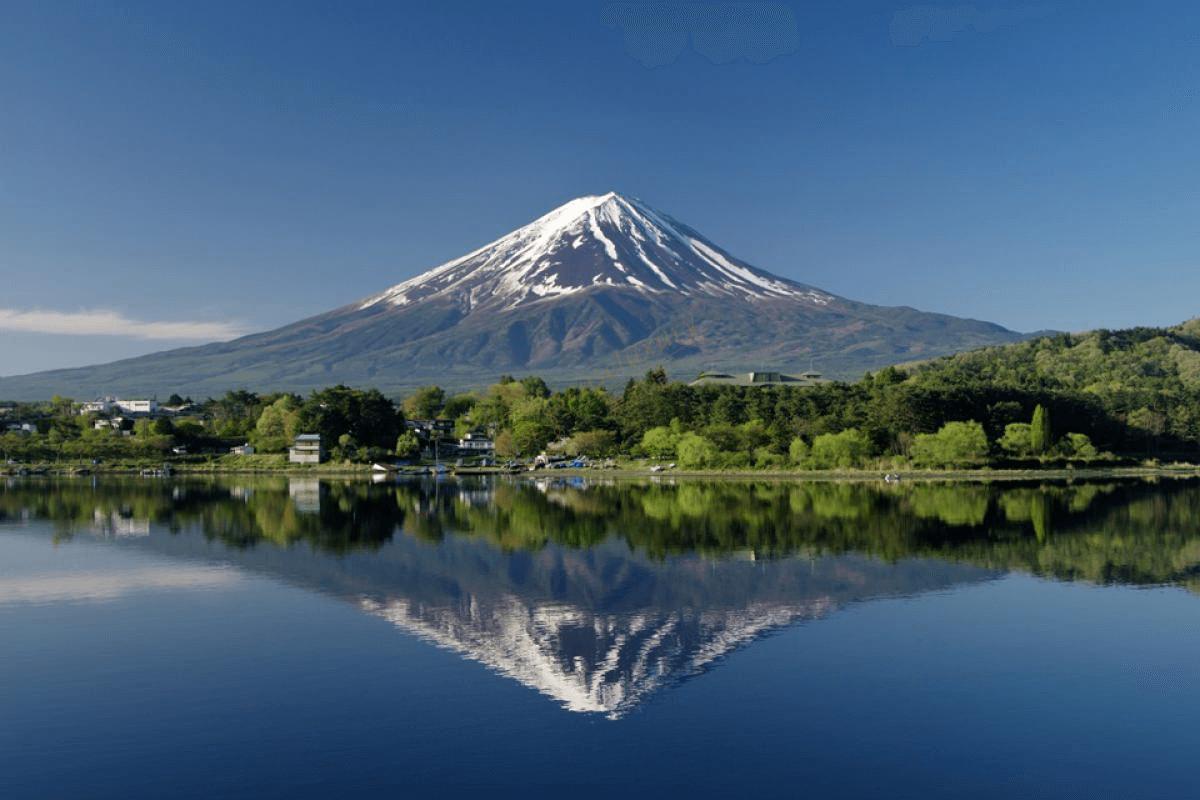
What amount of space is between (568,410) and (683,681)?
73.4m

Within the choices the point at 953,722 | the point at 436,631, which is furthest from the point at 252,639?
the point at 953,722

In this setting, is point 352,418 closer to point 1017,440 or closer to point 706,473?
point 706,473

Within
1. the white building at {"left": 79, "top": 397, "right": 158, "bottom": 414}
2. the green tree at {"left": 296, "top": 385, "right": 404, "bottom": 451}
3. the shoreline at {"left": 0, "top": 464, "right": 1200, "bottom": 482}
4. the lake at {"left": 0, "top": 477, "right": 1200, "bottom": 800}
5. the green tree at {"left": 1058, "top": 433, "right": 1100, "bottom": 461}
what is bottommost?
the lake at {"left": 0, "top": 477, "right": 1200, "bottom": 800}

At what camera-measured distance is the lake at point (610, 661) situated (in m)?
13.3

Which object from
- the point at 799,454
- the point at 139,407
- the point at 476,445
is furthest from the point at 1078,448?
the point at 139,407

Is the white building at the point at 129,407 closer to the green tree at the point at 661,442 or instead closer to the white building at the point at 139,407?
the white building at the point at 139,407

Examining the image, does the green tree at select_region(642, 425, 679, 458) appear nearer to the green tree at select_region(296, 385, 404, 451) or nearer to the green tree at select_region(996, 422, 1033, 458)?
the green tree at select_region(996, 422, 1033, 458)

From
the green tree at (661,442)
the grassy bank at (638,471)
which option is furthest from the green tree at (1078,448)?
the green tree at (661,442)

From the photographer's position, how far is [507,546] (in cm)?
3447

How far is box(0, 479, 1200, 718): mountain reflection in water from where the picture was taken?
20859 millimetres

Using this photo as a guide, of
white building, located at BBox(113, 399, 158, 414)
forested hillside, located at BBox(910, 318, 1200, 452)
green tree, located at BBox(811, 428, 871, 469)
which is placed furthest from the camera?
white building, located at BBox(113, 399, 158, 414)

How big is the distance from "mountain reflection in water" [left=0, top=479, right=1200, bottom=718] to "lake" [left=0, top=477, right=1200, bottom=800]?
0.17 m

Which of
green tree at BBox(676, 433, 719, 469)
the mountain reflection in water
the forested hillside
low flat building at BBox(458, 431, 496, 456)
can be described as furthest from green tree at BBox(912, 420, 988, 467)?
low flat building at BBox(458, 431, 496, 456)

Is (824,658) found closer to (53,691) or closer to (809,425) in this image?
(53,691)
